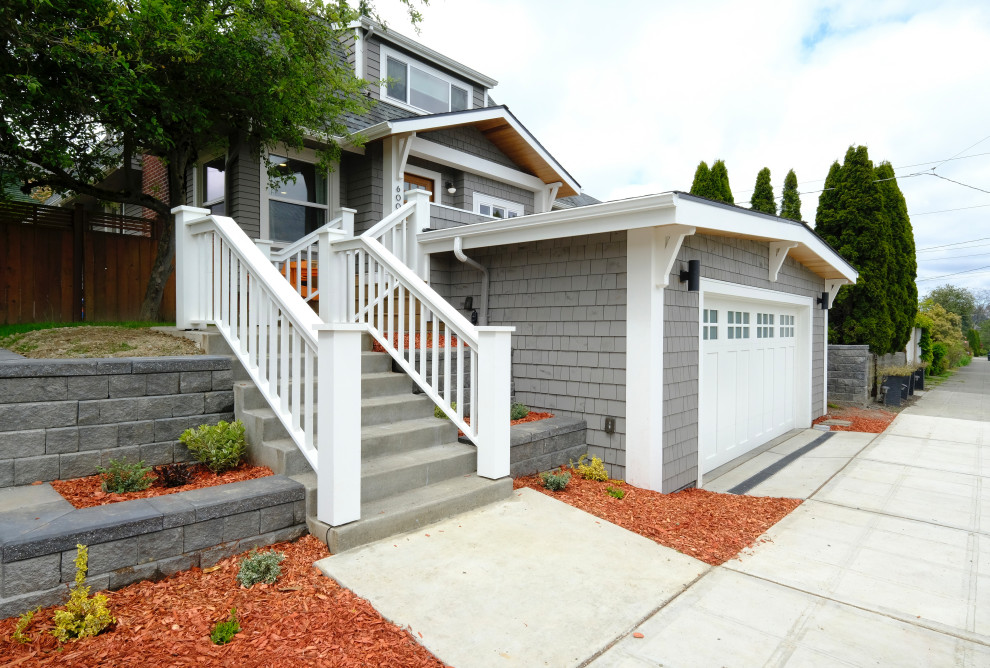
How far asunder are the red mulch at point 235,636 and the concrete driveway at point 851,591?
0.98m

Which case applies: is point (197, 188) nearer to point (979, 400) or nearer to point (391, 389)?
point (391, 389)

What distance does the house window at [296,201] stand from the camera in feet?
25.4

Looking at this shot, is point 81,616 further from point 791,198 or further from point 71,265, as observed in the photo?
point 791,198

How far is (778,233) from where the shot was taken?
18.9 feet

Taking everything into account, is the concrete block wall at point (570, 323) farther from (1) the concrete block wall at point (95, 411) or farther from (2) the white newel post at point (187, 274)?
(1) the concrete block wall at point (95, 411)

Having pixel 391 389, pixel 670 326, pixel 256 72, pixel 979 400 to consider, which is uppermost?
pixel 256 72

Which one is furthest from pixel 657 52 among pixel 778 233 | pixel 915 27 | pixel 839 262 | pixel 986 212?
pixel 986 212

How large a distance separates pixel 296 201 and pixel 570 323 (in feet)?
16.4

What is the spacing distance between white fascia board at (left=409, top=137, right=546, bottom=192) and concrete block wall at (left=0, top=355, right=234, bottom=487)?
18.6ft

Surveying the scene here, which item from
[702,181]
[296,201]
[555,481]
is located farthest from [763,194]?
[555,481]

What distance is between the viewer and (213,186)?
828cm

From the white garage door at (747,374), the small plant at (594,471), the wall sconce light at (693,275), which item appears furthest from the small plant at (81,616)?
the white garage door at (747,374)

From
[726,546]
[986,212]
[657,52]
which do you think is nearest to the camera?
[726,546]

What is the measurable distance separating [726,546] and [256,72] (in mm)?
5800
